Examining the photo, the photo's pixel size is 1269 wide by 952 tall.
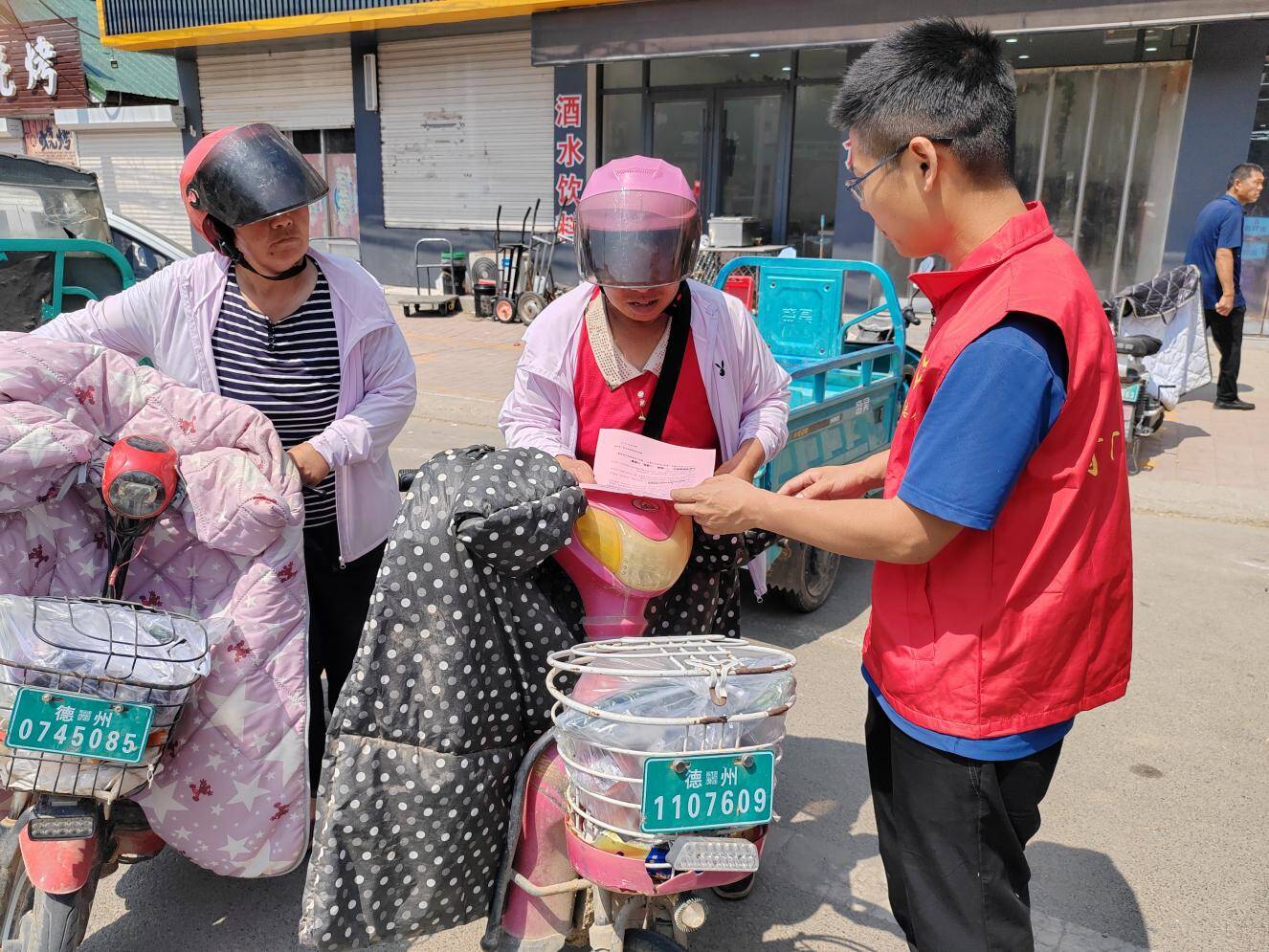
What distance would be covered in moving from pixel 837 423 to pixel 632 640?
2.84 m

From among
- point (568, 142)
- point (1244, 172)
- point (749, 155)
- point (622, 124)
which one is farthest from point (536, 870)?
point (568, 142)

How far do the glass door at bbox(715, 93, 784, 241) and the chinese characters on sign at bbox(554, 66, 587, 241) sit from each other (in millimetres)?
2021

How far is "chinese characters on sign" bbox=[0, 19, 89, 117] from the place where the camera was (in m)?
19.4

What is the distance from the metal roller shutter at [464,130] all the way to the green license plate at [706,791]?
13.2 metres

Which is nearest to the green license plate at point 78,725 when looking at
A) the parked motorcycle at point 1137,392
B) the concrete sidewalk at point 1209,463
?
the concrete sidewalk at point 1209,463

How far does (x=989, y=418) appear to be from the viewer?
1.43 metres

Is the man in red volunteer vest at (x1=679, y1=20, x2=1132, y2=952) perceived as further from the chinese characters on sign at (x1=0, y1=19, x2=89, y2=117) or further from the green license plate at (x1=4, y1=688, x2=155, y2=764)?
the chinese characters on sign at (x1=0, y1=19, x2=89, y2=117)

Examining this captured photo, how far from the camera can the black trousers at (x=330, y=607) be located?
2627 mm

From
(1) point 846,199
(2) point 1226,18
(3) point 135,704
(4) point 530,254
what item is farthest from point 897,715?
(4) point 530,254

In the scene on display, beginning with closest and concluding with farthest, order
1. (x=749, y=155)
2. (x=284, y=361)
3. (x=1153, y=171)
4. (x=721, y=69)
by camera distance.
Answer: (x=284, y=361)
(x=1153, y=171)
(x=721, y=69)
(x=749, y=155)

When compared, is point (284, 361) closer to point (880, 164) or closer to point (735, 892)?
point (880, 164)

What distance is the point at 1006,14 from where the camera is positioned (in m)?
9.38

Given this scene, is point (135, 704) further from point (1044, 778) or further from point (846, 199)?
point (846, 199)

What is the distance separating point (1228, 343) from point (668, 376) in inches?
304
